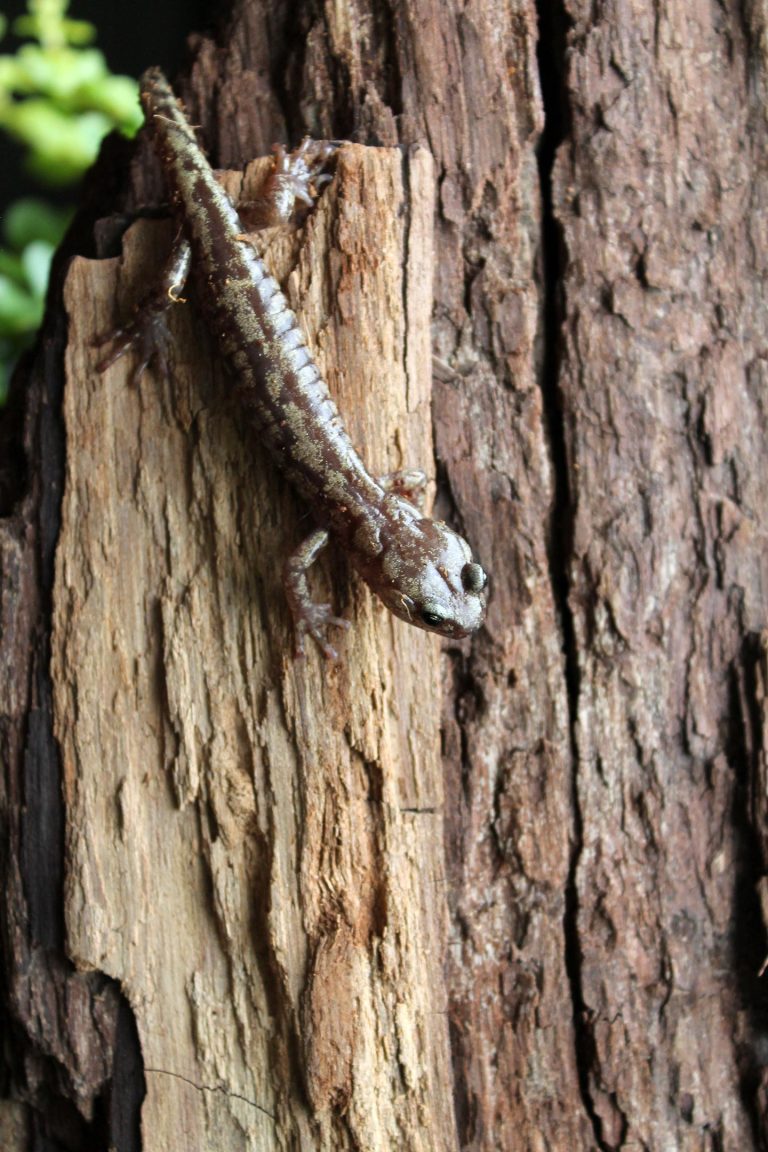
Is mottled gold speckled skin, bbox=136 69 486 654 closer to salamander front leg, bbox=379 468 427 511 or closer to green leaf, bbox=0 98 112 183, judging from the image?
salamander front leg, bbox=379 468 427 511

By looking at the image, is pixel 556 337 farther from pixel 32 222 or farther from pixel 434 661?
pixel 32 222

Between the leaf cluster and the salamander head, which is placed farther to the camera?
the leaf cluster

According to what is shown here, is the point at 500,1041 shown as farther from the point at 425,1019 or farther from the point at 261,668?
the point at 261,668

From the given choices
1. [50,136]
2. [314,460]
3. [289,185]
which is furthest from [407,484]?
[50,136]

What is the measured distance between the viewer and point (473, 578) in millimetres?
3156

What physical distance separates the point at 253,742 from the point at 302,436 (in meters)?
1.09

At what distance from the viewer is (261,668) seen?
327 centimetres

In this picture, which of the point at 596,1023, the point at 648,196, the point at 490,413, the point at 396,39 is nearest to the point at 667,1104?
the point at 596,1023

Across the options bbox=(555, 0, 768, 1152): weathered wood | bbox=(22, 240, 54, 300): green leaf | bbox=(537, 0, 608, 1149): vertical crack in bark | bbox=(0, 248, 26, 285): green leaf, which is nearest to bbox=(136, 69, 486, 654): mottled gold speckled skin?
bbox=(537, 0, 608, 1149): vertical crack in bark

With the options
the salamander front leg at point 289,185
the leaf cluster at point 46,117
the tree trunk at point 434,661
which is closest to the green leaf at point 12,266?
the leaf cluster at point 46,117

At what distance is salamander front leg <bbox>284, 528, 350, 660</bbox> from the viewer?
10.3 ft

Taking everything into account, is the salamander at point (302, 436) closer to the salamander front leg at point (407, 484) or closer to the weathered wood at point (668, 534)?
the salamander front leg at point (407, 484)

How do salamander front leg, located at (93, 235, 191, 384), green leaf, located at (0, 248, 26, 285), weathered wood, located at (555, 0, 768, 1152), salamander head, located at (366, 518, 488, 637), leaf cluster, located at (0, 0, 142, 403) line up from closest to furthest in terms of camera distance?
salamander head, located at (366, 518, 488, 637), salamander front leg, located at (93, 235, 191, 384), weathered wood, located at (555, 0, 768, 1152), leaf cluster, located at (0, 0, 142, 403), green leaf, located at (0, 248, 26, 285)

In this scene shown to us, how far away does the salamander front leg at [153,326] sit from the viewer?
328 cm
